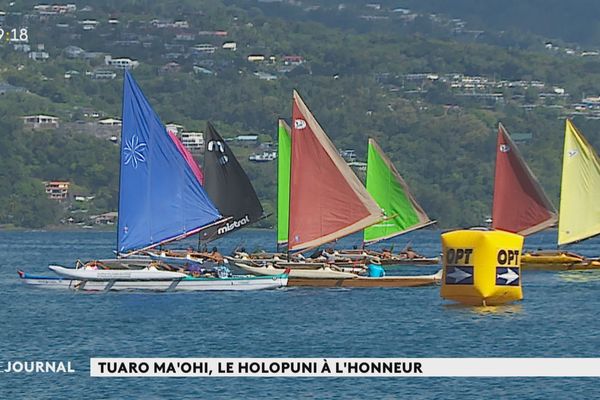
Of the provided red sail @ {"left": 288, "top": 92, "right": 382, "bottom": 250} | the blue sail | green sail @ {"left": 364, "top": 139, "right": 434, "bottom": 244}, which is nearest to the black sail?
green sail @ {"left": 364, "top": 139, "right": 434, "bottom": 244}

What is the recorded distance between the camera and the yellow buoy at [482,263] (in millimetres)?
64062

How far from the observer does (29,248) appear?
17212 centimetres

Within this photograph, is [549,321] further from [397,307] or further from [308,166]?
[308,166]

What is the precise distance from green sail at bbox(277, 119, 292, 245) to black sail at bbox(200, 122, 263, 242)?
5801 mm

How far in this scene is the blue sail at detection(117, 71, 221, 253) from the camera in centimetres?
8612

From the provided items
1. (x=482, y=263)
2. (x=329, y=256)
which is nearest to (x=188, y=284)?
(x=329, y=256)

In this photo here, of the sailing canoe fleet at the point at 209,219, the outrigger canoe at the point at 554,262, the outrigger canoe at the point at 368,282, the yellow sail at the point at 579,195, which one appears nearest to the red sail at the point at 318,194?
the sailing canoe fleet at the point at 209,219

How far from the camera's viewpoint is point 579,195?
105250 millimetres

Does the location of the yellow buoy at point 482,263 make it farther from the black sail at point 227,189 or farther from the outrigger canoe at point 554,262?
the black sail at point 227,189

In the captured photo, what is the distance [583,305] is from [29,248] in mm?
95492

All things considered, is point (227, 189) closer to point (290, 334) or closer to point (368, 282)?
point (368, 282)

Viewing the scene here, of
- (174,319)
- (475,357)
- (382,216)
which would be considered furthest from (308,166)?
(475,357)

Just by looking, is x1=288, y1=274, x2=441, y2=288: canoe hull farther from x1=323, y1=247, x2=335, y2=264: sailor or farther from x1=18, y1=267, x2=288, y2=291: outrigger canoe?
x1=323, y1=247, x2=335, y2=264: sailor

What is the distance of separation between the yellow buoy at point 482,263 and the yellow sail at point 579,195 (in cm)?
3740
